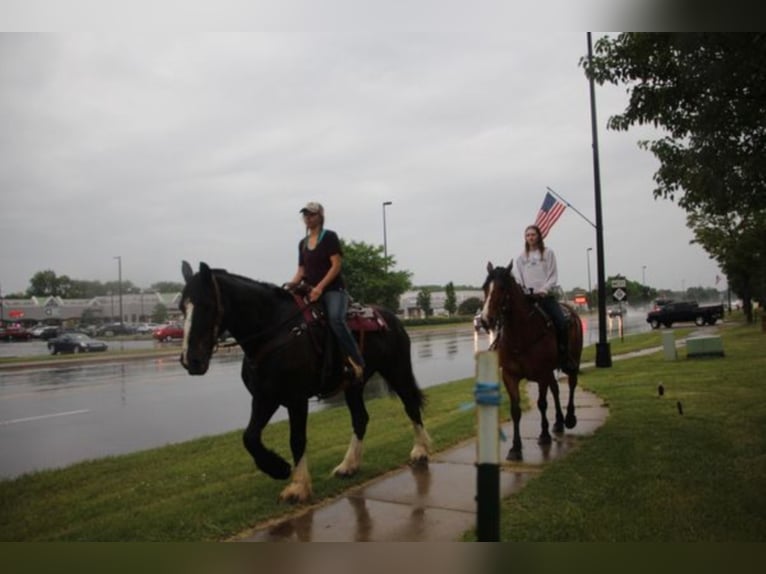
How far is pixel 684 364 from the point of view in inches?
569

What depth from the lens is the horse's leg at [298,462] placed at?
497 cm

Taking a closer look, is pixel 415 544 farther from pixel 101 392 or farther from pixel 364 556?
A: pixel 101 392

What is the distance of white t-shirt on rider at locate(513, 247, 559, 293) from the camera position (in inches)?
263

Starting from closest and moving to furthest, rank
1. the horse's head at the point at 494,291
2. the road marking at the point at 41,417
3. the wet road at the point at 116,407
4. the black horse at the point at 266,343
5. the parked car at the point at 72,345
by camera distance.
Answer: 1. the black horse at the point at 266,343
2. the horse's head at the point at 494,291
3. the wet road at the point at 116,407
4. the road marking at the point at 41,417
5. the parked car at the point at 72,345

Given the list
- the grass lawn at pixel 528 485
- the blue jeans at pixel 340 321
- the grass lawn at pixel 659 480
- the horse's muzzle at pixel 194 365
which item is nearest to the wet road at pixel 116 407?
the grass lawn at pixel 528 485

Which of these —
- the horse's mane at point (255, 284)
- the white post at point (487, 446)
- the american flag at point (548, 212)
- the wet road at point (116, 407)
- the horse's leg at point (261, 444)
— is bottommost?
the wet road at point (116, 407)

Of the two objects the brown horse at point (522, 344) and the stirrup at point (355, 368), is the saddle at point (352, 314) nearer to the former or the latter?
the stirrup at point (355, 368)

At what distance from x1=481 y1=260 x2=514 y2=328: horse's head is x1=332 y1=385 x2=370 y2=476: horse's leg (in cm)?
158

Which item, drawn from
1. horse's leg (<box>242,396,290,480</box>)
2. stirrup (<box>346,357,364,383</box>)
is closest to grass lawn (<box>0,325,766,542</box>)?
horse's leg (<box>242,396,290,480</box>)

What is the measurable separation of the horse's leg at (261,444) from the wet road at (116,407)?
4538 millimetres

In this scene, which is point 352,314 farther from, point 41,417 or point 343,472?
point 41,417

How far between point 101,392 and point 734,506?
A: 48.7 feet

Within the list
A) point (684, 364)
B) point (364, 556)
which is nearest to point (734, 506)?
point (364, 556)

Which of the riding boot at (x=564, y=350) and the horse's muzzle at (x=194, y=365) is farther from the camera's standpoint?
the riding boot at (x=564, y=350)
